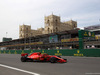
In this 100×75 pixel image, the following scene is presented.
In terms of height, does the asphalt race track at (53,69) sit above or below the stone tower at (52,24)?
below

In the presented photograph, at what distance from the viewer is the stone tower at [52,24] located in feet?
237

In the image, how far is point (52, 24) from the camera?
72125 millimetres

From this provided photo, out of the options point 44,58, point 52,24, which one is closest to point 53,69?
point 44,58

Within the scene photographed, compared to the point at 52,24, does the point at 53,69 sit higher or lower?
lower

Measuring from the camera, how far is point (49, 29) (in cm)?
7394

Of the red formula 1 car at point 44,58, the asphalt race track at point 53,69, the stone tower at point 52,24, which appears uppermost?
the stone tower at point 52,24

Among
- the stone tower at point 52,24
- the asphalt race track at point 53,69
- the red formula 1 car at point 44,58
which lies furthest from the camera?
the stone tower at point 52,24

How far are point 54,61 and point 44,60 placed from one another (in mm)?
1398

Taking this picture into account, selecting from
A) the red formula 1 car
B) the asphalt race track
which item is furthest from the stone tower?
the asphalt race track

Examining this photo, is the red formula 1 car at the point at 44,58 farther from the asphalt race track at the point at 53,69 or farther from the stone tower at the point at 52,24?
the stone tower at the point at 52,24

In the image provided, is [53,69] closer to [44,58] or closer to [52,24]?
[44,58]

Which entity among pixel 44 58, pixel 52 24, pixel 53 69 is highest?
pixel 52 24

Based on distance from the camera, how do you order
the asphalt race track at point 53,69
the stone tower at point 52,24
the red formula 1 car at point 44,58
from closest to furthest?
the asphalt race track at point 53,69 → the red formula 1 car at point 44,58 → the stone tower at point 52,24

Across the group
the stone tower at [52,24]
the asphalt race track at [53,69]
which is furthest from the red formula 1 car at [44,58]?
the stone tower at [52,24]
